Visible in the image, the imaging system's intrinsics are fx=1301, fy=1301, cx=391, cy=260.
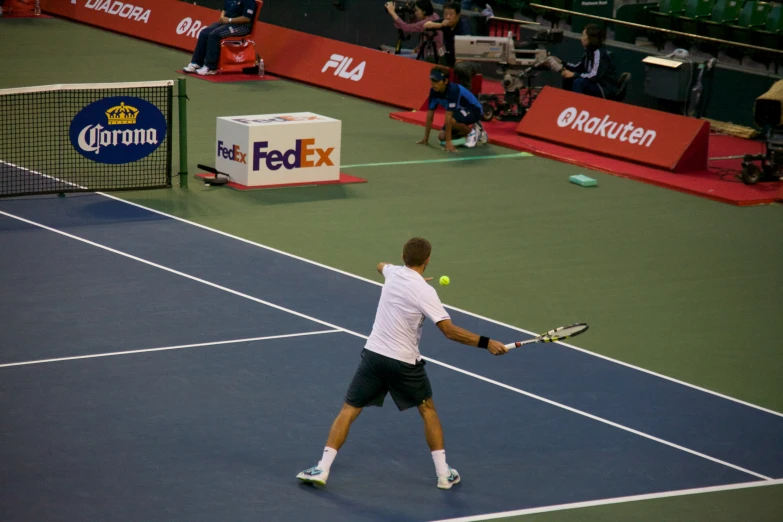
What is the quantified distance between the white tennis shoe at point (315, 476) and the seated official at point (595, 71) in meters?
15.0

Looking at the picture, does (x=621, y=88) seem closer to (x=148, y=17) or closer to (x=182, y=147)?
(x=182, y=147)

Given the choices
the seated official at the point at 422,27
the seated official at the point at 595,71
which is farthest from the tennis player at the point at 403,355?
the seated official at the point at 422,27

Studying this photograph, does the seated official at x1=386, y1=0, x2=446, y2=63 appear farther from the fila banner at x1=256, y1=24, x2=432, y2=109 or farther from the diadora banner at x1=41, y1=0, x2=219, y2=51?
the diadora banner at x1=41, y1=0, x2=219, y2=51

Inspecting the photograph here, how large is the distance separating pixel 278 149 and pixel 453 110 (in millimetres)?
4142

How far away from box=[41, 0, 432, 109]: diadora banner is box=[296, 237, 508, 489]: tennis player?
15.4 m

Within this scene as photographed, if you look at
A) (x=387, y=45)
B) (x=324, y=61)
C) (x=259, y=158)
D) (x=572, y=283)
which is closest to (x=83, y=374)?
(x=572, y=283)

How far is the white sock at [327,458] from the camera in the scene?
372 inches

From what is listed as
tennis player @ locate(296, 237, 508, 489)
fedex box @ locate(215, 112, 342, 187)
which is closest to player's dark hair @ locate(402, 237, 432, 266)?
tennis player @ locate(296, 237, 508, 489)

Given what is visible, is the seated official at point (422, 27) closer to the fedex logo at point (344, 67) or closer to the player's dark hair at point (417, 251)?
the fedex logo at point (344, 67)

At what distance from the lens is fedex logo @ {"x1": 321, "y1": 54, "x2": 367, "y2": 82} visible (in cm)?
2600

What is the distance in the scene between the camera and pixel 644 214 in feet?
60.2

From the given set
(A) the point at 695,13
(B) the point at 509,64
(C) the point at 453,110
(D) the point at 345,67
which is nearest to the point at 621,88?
(B) the point at 509,64

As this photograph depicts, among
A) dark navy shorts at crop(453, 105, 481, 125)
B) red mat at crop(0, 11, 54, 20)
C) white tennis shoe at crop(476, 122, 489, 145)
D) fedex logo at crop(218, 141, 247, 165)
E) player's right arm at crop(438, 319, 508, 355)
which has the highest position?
player's right arm at crop(438, 319, 508, 355)

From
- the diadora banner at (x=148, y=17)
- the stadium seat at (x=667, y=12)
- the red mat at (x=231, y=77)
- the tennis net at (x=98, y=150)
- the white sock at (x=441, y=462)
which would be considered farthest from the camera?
the diadora banner at (x=148, y=17)
